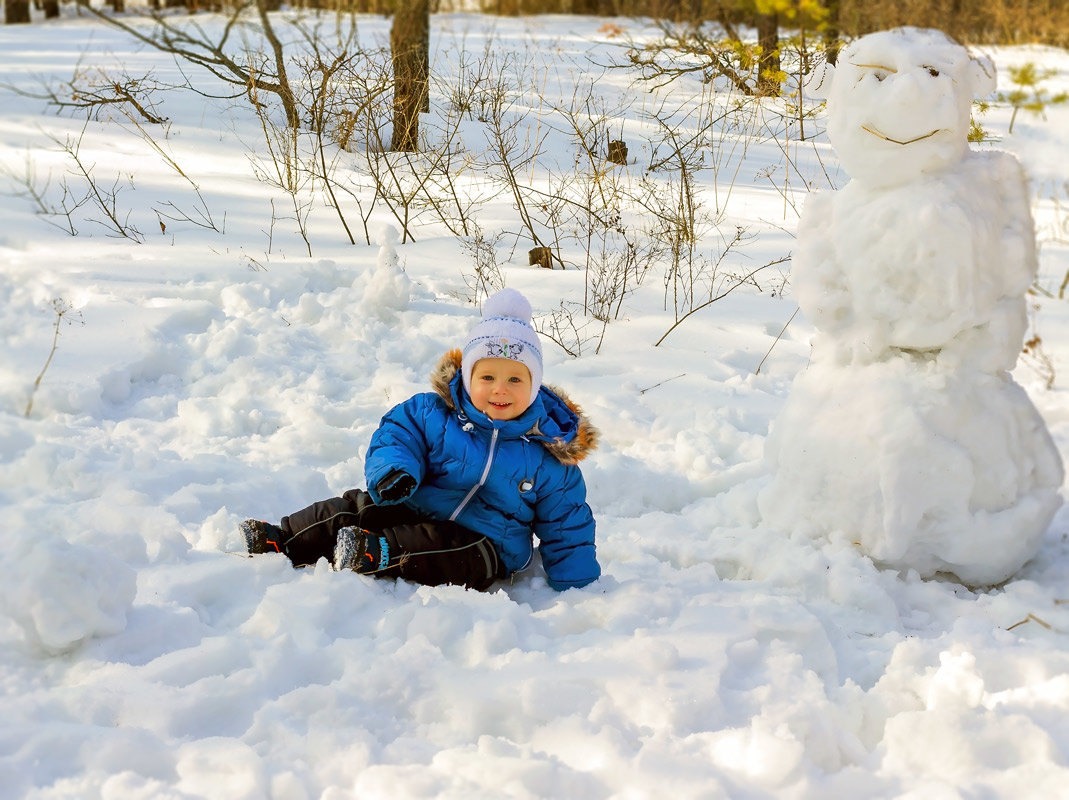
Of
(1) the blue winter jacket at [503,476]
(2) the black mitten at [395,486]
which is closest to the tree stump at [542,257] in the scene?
(1) the blue winter jacket at [503,476]

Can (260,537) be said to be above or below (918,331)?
below

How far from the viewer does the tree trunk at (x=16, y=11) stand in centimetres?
1799

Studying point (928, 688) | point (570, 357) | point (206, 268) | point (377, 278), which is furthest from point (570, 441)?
point (206, 268)

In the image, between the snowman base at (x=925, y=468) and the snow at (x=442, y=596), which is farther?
the snowman base at (x=925, y=468)

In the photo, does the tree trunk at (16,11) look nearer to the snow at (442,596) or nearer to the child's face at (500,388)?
the snow at (442,596)

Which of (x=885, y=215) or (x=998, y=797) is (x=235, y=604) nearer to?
(x=998, y=797)

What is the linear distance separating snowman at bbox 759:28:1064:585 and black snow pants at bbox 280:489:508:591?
985mm

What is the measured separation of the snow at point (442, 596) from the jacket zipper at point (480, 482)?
0.94 ft

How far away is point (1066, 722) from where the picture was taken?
6.57ft

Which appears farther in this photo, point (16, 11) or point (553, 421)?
point (16, 11)

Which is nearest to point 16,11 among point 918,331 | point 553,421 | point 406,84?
point 406,84

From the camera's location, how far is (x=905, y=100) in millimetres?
2549

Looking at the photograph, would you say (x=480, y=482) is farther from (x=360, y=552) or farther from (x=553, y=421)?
(x=360, y=552)

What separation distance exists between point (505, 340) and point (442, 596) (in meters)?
0.79
